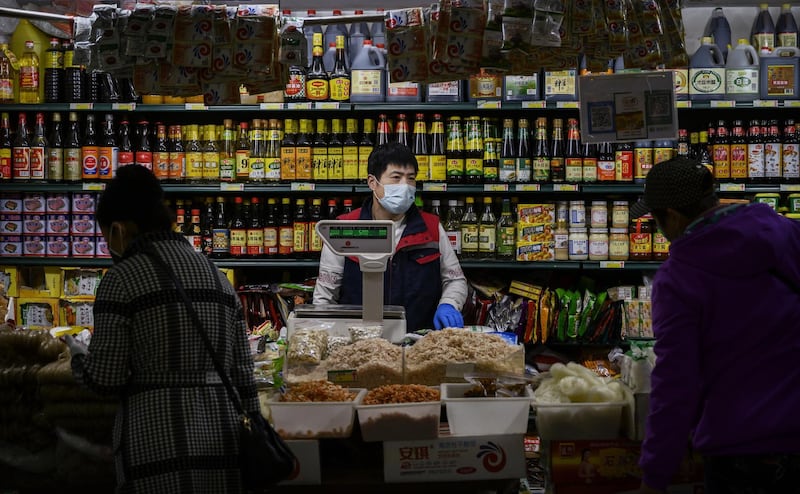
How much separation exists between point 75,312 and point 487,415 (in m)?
3.53

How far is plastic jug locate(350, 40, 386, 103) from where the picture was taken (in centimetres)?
488

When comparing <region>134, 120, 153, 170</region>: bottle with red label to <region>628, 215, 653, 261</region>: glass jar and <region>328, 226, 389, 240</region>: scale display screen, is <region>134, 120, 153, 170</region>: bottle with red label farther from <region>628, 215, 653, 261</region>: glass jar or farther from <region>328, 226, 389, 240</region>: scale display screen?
<region>628, 215, 653, 261</region>: glass jar

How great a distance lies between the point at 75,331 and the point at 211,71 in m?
1.18

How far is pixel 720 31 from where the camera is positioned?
511 centimetres

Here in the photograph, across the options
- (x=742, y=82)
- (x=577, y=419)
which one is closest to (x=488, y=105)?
(x=742, y=82)

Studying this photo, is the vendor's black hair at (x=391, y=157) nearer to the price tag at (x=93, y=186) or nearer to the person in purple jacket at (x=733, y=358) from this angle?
the price tag at (x=93, y=186)

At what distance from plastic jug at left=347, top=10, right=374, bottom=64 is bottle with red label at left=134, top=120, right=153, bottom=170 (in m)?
1.35

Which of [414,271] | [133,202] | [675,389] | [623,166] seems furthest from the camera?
[623,166]

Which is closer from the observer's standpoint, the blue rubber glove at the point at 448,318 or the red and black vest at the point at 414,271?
the blue rubber glove at the point at 448,318

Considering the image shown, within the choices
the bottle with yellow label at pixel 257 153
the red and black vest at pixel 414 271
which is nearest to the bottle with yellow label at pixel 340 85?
the bottle with yellow label at pixel 257 153

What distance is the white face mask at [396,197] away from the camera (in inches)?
163

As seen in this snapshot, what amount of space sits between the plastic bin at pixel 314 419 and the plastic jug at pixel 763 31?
3.82 m

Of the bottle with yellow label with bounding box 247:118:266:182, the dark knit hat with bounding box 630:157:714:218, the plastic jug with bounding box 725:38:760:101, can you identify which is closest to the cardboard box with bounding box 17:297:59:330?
the bottle with yellow label with bounding box 247:118:266:182

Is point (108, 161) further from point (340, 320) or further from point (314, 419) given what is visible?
point (314, 419)
